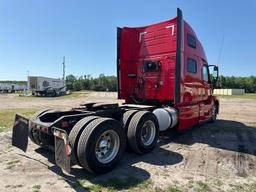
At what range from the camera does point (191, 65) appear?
7.95m

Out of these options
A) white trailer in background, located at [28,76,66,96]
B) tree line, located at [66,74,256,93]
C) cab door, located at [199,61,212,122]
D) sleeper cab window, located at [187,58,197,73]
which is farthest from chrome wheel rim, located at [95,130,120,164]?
tree line, located at [66,74,256,93]

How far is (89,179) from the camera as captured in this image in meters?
4.09

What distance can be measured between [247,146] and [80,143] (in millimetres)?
4957

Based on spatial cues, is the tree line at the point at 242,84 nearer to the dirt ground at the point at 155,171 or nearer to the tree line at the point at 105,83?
the tree line at the point at 105,83

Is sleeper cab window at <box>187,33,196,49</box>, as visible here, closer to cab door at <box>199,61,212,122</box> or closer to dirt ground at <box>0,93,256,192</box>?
cab door at <box>199,61,212,122</box>

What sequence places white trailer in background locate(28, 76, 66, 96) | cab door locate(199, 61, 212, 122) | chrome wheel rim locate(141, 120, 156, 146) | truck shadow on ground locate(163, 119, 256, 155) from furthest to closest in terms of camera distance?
white trailer in background locate(28, 76, 66, 96)
cab door locate(199, 61, 212, 122)
truck shadow on ground locate(163, 119, 256, 155)
chrome wheel rim locate(141, 120, 156, 146)

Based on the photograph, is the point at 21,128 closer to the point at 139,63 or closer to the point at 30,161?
the point at 30,161

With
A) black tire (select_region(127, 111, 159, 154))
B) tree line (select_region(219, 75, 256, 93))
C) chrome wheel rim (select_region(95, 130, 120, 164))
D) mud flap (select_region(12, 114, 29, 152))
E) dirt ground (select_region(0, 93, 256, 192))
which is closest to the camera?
dirt ground (select_region(0, 93, 256, 192))

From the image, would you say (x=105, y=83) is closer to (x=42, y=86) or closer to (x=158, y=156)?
(x=42, y=86)

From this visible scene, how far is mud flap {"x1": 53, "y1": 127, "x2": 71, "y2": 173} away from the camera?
394 cm

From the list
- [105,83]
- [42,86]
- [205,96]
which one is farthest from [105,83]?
[205,96]

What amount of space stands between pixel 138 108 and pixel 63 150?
3.05 m

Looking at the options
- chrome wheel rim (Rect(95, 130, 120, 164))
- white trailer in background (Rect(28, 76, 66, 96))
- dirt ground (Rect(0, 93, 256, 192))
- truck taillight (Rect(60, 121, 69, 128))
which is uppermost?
white trailer in background (Rect(28, 76, 66, 96))

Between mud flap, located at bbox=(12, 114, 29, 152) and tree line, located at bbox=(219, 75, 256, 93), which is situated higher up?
tree line, located at bbox=(219, 75, 256, 93)
